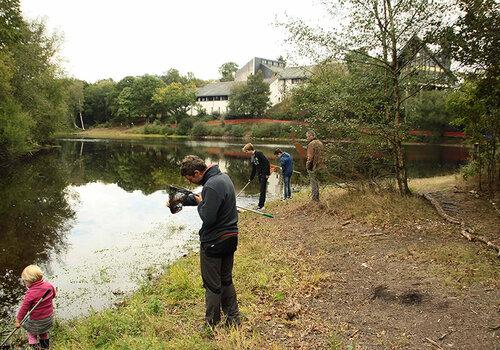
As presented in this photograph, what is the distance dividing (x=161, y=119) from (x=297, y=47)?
8203 cm

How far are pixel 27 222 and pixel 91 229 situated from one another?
2.77m

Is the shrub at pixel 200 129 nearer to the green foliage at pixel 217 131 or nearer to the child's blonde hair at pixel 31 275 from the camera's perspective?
the green foliage at pixel 217 131

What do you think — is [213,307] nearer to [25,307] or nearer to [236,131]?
[25,307]

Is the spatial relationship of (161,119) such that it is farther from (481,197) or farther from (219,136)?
(481,197)

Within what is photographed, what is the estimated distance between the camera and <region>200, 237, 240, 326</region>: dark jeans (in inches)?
207

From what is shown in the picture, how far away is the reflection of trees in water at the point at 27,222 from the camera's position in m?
9.60

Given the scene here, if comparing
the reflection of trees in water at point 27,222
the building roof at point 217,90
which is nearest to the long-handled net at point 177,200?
the reflection of trees in water at point 27,222

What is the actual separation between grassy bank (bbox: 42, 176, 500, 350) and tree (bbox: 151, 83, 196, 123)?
77.1 metres

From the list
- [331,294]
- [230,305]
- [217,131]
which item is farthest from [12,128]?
[217,131]

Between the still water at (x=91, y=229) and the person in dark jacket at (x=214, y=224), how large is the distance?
12.6 ft

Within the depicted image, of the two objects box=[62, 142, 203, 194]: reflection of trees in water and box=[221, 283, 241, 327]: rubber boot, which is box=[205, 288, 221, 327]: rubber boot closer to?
box=[221, 283, 241, 327]: rubber boot

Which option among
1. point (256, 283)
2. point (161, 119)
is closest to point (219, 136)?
point (161, 119)

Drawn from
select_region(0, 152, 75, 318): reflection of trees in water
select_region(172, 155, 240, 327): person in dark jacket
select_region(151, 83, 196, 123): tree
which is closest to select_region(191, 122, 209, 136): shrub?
select_region(151, 83, 196, 123): tree

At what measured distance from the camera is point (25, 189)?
71.3 ft
